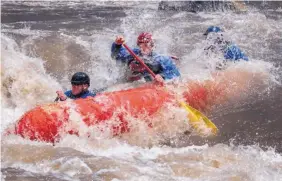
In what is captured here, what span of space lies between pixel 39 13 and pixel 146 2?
4455mm

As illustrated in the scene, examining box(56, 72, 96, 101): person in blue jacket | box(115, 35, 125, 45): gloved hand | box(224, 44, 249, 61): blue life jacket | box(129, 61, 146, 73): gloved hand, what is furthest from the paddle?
box(224, 44, 249, 61): blue life jacket

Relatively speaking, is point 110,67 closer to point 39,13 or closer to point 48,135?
point 48,135

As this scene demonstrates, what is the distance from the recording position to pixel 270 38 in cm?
1052

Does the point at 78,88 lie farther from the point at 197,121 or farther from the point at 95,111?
the point at 197,121

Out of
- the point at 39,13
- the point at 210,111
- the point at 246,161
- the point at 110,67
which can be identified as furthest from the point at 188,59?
the point at 39,13

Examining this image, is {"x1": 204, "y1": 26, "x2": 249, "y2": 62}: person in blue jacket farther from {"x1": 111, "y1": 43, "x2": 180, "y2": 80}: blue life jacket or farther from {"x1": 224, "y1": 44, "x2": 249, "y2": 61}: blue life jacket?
{"x1": 111, "y1": 43, "x2": 180, "y2": 80}: blue life jacket

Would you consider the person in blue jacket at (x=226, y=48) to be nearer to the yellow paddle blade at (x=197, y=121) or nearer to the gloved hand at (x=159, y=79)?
the gloved hand at (x=159, y=79)

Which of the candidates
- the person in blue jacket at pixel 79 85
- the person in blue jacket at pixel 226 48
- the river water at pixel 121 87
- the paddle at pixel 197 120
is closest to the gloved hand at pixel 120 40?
the river water at pixel 121 87

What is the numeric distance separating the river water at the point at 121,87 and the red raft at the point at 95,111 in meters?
0.12

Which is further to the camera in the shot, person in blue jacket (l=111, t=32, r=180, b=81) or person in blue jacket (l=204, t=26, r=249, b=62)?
person in blue jacket (l=204, t=26, r=249, b=62)

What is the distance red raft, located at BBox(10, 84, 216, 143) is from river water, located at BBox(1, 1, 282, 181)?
0.12 metres

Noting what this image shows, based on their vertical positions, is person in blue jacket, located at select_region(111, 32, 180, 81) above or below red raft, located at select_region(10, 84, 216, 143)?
above

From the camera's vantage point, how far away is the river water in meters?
4.24

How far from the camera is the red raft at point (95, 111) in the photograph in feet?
15.1
